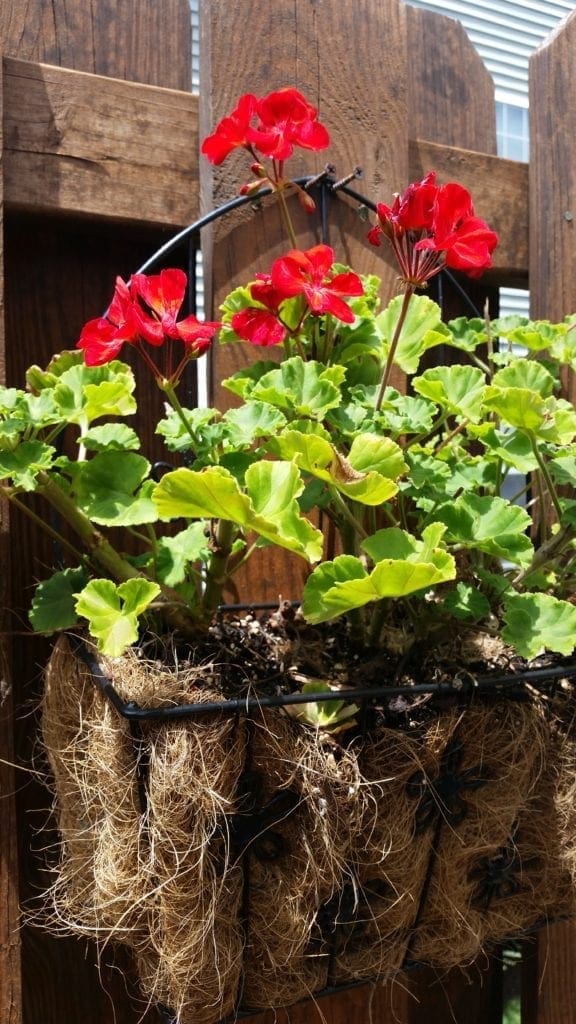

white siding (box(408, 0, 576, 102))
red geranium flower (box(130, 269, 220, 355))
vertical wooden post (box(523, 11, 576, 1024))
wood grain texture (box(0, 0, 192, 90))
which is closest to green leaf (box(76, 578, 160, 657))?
red geranium flower (box(130, 269, 220, 355))

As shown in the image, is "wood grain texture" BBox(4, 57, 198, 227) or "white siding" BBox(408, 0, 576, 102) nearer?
"wood grain texture" BBox(4, 57, 198, 227)

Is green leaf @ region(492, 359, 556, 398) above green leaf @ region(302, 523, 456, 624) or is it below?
above

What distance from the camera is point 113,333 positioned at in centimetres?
80

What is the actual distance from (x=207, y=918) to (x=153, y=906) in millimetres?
46

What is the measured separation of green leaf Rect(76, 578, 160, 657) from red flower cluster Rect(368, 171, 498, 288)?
35cm

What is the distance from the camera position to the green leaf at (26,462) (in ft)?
2.50

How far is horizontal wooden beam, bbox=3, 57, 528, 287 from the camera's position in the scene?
39.1 inches

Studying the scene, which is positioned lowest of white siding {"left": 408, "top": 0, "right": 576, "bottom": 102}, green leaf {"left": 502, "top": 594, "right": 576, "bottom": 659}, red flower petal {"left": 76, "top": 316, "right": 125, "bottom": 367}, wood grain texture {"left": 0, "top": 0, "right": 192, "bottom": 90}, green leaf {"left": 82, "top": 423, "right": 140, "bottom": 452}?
green leaf {"left": 502, "top": 594, "right": 576, "bottom": 659}

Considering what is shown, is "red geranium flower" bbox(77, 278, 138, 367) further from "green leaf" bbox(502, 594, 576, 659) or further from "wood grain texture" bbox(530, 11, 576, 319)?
"wood grain texture" bbox(530, 11, 576, 319)

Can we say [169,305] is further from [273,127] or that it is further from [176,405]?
[273,127]

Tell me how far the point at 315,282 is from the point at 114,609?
1.12 ft

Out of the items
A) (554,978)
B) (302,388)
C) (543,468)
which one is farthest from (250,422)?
(554,978)

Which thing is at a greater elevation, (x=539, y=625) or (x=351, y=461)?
(x=351, y=461)

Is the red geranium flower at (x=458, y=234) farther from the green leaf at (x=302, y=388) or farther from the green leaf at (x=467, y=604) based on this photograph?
the green leaf at (x=467, y=604)
